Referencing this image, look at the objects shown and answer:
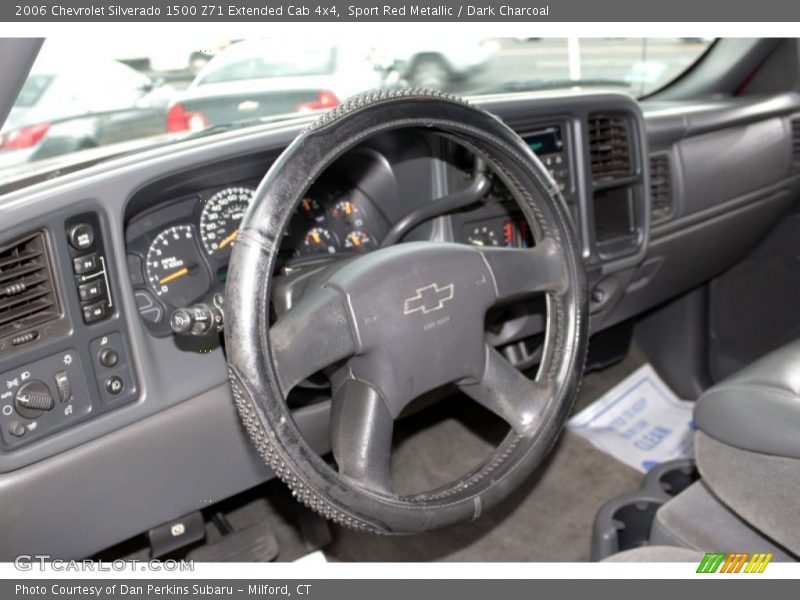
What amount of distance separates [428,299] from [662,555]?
62 centimetres

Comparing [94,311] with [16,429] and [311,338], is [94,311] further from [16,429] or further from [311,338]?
[311,338]

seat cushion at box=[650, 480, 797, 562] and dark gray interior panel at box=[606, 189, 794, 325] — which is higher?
dark gray interior panel at box=[606, 189, 794, 325]

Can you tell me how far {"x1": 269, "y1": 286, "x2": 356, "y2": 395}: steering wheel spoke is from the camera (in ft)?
3.92

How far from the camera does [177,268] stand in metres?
1.53

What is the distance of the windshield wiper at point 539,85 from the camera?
6.93 feet

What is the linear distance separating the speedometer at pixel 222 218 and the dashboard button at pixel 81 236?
0.23m

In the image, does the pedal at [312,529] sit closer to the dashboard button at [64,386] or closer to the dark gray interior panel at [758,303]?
the dashboard button at [64,386]

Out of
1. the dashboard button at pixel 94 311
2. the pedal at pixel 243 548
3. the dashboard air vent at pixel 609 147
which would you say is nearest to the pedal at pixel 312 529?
the pedal at pixel 243 548

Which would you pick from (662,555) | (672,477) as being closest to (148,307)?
(662,555)

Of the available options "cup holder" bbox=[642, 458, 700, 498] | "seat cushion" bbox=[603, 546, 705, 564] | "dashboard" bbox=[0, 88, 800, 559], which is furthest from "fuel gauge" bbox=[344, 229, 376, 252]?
"cup holder" bbox=[642, 458, 700, 498]

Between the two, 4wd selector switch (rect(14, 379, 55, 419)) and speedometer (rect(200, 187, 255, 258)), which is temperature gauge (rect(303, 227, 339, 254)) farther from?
4wd selector switch (rect(14, 379, 55, 419))

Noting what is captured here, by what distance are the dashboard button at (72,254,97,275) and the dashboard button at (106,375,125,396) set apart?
180 millimetres

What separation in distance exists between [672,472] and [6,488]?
1525 mm

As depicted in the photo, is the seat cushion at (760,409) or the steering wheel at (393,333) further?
the seat cushion at (760,409)
